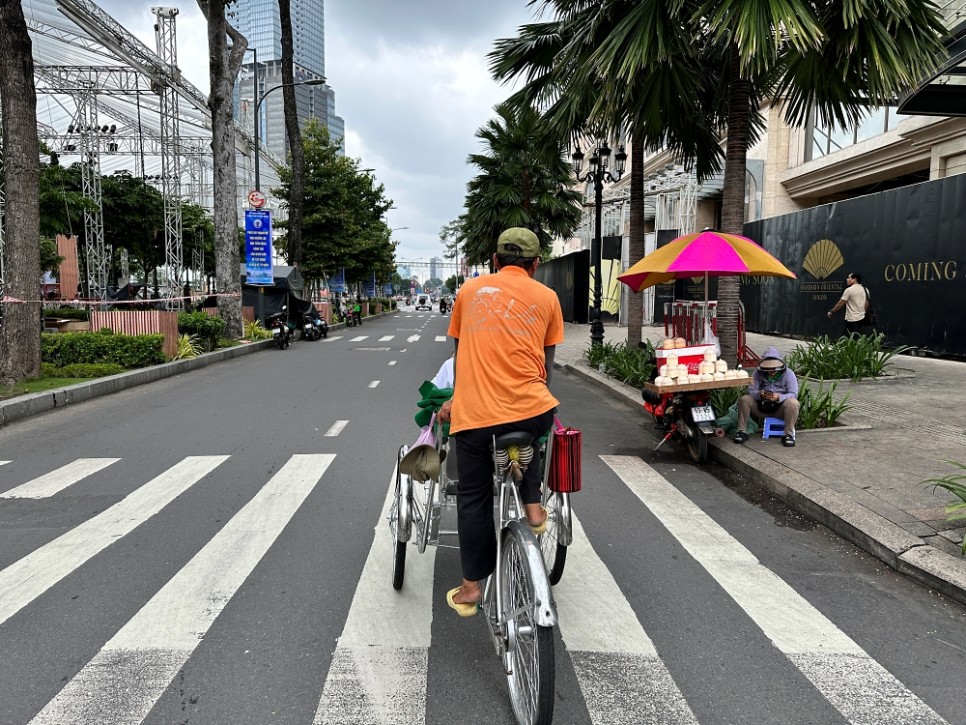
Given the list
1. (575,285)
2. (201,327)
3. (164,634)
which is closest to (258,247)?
(201,327)

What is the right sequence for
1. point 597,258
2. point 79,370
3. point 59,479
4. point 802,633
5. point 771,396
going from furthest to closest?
point 597,258
point 79,370
point 771,396
point 59,479
point 802,633

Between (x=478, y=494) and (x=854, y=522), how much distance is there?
3.04m

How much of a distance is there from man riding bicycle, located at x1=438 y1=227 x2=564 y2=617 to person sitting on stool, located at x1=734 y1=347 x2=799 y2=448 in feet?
14.9

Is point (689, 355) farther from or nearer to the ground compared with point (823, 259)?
nearer to the ground

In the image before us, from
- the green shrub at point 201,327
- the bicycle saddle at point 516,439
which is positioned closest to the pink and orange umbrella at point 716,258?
the bicycle saddle at point 516,439

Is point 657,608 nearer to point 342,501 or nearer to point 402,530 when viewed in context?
point 402,530

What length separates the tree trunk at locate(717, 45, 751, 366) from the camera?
8570mm

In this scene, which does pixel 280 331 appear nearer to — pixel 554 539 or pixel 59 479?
pixel 59 479

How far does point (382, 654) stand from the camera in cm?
303

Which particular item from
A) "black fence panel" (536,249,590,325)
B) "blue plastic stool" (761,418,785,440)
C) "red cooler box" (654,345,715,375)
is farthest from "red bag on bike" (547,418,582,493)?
"black fence panel" (536,249,590,325)

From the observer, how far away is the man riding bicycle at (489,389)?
292 centimetres

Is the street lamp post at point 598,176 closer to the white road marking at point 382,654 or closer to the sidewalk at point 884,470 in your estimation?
the sidewalk at point 884,470

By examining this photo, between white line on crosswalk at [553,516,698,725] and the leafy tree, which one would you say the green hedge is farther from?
the leafy tree

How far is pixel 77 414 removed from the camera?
9.31m
